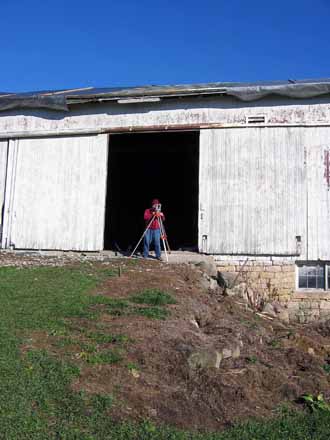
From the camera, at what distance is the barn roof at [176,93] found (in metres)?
12.8

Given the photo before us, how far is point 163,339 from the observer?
7602 mm

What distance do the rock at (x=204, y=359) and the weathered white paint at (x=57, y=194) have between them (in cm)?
692

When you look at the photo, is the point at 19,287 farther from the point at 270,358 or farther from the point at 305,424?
the point at 305,424

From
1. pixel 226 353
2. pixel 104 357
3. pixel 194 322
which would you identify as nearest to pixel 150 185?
pixel 194 322

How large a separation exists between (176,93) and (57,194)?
412cm

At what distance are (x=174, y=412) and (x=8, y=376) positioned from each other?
1972mm

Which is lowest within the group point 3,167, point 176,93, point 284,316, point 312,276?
point 284,316

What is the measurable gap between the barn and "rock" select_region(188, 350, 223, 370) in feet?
18.5

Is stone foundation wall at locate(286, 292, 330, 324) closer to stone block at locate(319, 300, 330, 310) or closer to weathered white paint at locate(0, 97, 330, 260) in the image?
stone block at locate(319, 300, 330, 310)

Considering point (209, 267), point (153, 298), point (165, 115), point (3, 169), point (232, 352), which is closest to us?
point (232, 352)

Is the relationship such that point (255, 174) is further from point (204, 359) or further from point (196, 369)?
point (196, 369)

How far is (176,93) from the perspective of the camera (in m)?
13.3

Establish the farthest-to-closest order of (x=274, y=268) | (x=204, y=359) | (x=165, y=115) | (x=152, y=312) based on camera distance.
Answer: (x=165, y=115) → (x=274, y=268) → (x=152, y=312) → (x=204, y=359)

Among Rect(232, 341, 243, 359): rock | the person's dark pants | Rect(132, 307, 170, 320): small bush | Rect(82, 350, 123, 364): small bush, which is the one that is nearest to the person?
the person's dark pants
